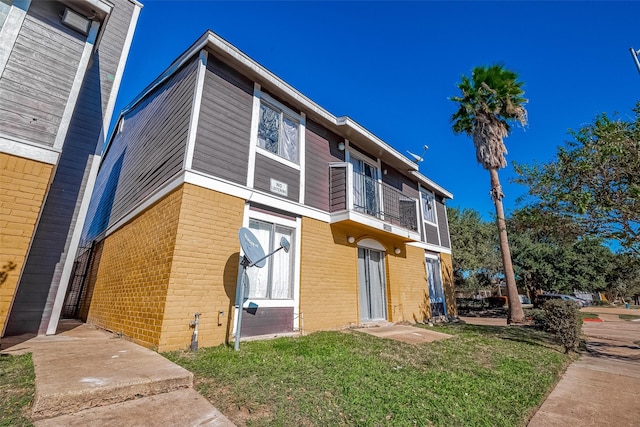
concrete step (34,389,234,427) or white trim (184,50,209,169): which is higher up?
white trim (184,50,209,169)

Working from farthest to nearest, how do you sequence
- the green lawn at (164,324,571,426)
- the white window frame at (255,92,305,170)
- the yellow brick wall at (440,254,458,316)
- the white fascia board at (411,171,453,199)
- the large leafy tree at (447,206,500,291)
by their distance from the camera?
the large leafy tree at (447,206,500,291) → the yellow brick wall at (440,254,458,316) → the white fascia board at (411,171,453,199) → the white window frame at (255,92,305,170) → the green lawn at (164,324,571,426)

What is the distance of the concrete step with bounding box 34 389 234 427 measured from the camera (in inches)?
89.7

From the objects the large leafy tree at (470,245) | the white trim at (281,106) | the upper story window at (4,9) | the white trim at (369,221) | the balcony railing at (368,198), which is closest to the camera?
the upper story window at (4,9)

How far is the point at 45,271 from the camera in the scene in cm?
623

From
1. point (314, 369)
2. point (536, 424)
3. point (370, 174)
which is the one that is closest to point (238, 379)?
point (314, 369)

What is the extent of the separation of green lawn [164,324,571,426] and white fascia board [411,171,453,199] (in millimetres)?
8445

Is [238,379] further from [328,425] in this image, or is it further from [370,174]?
[370,174]

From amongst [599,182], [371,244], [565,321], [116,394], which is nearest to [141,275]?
[116,394]

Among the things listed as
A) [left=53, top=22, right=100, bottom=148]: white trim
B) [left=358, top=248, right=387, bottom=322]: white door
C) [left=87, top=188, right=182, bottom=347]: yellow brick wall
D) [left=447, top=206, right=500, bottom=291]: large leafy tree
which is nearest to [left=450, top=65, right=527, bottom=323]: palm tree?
[left=358, top=248, right=387, bottom=322]: white door

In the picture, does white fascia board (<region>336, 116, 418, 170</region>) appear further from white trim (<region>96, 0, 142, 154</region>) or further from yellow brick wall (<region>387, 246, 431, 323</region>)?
white trim (<region>96, 0, 142, 154</region>)

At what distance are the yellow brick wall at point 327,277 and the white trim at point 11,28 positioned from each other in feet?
21.8

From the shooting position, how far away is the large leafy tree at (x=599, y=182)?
6346 mm

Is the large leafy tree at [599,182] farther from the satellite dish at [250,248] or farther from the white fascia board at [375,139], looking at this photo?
the satellite dish at [250,248]

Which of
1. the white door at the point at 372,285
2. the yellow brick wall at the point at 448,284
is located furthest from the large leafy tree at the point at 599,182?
the yellow brick wall at the point at 448,284
